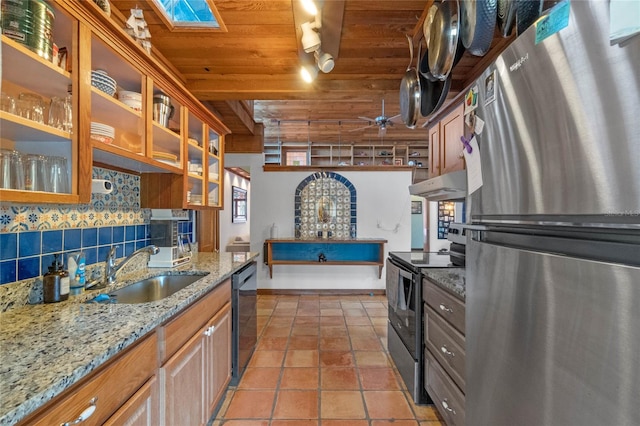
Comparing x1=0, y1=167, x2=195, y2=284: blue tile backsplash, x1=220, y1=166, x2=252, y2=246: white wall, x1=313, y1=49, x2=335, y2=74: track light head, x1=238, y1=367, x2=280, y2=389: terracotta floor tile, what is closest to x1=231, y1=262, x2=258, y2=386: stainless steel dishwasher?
x1=238, y1=367, x2=280, y2=389: terracotta floor tile

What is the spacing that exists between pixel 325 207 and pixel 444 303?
2.92 meters

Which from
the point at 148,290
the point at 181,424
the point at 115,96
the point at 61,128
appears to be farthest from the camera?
the point at 148,290

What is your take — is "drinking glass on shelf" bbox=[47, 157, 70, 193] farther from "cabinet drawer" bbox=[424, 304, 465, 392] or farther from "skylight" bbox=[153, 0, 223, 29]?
"cabinet drawer" bbox=[424, 304, 465, 392]

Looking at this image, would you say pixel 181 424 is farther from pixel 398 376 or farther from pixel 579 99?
pixel 579 99

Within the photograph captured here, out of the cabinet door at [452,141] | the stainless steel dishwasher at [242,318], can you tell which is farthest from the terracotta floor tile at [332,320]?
the cabinet door at [452,141]

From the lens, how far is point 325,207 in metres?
4.32

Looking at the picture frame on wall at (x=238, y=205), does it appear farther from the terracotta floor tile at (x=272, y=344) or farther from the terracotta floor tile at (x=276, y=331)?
the terracotta floor tile at (x=272, y=344)

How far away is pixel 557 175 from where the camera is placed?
65cm

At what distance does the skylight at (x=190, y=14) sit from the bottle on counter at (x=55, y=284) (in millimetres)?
1634

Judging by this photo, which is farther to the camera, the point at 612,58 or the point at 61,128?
the point at 61,128

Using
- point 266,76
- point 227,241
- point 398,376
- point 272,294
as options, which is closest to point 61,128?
point 266,76

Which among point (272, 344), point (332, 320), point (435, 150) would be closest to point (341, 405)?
point (272, 344)

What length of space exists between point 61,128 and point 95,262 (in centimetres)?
84

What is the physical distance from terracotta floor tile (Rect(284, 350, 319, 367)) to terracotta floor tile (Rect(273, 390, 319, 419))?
0.35 m
